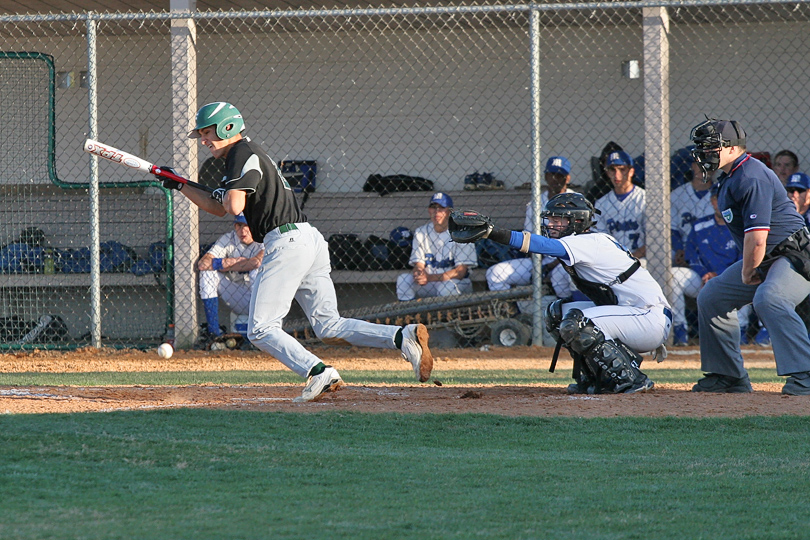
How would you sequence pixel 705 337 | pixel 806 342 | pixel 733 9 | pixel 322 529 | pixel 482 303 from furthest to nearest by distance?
pixel 733 9, pixel 482 303, pixel 705 337, pixel 806 342, pixel 322 529

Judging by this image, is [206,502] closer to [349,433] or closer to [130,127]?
[349,433]

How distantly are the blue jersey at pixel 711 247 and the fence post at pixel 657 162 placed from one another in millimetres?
728

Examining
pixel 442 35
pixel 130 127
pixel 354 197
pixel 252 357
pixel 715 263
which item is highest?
pixel 442 35

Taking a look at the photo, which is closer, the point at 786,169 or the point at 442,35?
the point at 786,169

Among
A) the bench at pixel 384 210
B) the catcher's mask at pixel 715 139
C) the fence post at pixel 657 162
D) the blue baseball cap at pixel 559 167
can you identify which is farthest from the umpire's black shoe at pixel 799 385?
the bench at pixel 384 210

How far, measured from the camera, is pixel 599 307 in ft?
19.3

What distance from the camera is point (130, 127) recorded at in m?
11.9

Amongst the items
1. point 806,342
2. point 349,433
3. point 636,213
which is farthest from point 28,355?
point 806,342

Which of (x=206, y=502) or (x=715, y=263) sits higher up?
(x=715, y=263)

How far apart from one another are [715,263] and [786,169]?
4.08 ft

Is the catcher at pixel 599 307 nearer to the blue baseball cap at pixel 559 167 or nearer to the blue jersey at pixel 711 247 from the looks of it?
the blue baseball cap at pixel 559 167

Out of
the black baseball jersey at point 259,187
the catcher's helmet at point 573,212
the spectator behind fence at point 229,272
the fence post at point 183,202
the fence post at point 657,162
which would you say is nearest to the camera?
the black baseball jersey at point 259,187

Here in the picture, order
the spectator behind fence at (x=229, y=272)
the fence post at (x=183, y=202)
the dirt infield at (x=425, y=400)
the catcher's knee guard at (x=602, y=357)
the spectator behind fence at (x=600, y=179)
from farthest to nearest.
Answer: the spectator behind fence at (x=600, y=179)
the spectator behind fence at (x=229, y=272)
the fence post at (x=183, y=202)
the catcher's knee guard at (x=602, y=357)
the dirt infield at (x=425, y=400)

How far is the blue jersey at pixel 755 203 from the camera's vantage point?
18.3 feet
